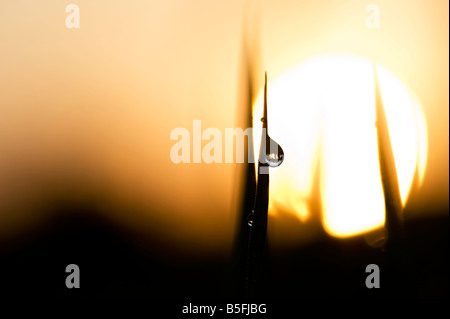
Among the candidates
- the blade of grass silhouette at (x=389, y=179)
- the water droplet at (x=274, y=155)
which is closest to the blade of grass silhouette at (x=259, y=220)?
the water droplet at (x=274, y=155)

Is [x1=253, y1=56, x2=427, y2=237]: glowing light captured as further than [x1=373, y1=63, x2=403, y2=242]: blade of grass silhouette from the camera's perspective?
Yes

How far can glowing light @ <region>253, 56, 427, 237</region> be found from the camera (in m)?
0.52

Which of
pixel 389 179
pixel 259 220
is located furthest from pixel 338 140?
pixel 259 220

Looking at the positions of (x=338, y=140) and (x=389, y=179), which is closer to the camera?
(x=389, y=179)

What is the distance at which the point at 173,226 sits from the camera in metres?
0.59

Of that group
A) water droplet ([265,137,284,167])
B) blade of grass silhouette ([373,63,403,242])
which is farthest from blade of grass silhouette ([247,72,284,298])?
blade of grass silhouette ([373,63,403,242])

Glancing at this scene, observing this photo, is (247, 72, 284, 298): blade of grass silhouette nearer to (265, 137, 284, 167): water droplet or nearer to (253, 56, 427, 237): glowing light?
(265, 137, 284, 167): water droplet

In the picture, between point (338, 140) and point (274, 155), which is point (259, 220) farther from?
point (338, 140)

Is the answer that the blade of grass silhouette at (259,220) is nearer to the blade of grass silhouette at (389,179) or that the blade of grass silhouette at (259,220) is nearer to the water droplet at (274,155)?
the water droplet at (274,155)

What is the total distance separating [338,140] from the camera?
56cm
